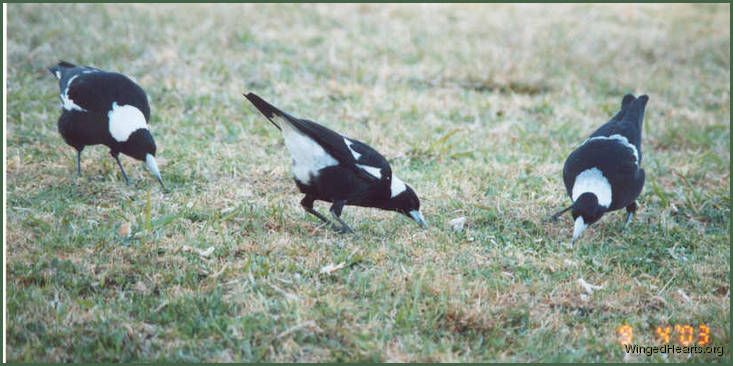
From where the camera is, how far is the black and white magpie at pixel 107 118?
4.37 meters

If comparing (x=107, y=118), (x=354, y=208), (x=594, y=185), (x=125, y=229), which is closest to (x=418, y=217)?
(x=354, y=208)

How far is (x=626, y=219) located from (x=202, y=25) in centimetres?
575

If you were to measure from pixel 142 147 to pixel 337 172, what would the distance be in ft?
4.61

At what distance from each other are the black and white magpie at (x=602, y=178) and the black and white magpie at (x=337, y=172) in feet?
3.12

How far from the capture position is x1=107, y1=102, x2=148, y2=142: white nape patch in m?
4.36

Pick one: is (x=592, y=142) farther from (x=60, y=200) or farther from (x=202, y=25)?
(x=202, y=25)

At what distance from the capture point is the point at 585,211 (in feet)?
12.6

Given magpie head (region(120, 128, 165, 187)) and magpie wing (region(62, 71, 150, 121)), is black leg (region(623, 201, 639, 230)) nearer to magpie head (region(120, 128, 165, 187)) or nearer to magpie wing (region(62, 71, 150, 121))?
magpie head (region(120, 128, 165, 187))

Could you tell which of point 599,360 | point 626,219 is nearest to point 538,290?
point 599,360

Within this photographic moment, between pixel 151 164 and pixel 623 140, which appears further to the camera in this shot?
pixel 623 140

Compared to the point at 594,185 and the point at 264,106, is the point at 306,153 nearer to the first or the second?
the point at 264,106

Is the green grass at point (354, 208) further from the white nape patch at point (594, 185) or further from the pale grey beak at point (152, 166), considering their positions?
the white nape patch at point (594, 185)

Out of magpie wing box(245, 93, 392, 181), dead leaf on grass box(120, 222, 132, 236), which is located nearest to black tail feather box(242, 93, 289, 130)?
magpie wing box(245, 93, 392, 181)

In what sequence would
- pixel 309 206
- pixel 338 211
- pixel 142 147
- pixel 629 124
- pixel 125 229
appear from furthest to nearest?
pixel 629 124 < pixel 142 147 < pixel 309 206 < pixel 338 211 < pixel 125 229
